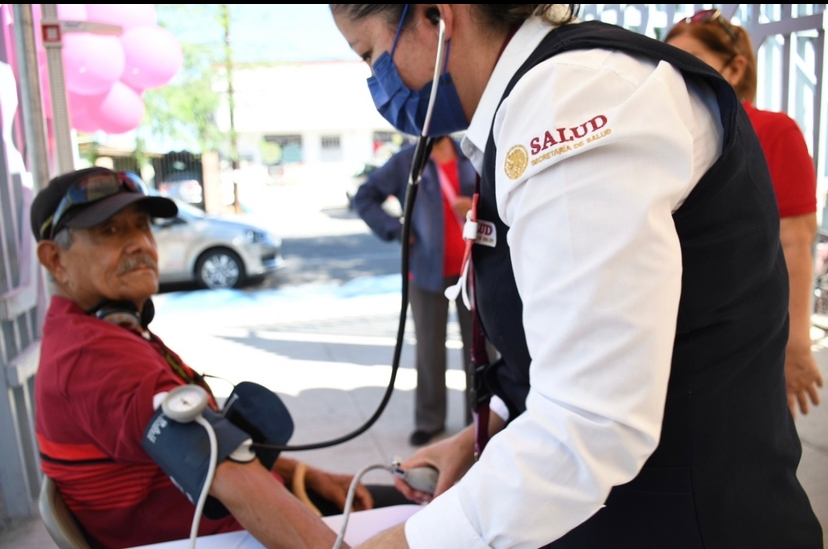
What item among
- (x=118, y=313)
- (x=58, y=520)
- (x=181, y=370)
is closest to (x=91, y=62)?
(x=118, y=313)

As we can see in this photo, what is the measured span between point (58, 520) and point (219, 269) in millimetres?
8684

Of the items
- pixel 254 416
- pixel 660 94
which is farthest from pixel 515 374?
pixel 254 416

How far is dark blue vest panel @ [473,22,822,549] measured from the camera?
80cm

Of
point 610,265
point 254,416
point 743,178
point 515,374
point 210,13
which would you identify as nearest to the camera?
point 610,265

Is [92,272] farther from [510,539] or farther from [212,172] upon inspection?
[212,172]

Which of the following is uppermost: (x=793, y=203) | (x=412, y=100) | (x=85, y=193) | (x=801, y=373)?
(x=412, y=100)

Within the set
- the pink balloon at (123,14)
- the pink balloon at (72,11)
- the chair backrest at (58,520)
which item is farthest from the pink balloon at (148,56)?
the chair backrest at (58,520)

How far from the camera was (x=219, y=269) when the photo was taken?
385 inches

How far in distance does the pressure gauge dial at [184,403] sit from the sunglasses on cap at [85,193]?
0.73 m

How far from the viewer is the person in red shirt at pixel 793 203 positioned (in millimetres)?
2115

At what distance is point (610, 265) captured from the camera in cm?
66

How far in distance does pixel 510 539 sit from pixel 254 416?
0.84m

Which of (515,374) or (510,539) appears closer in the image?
(510,539)

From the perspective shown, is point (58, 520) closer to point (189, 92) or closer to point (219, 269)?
point (219, 269)
